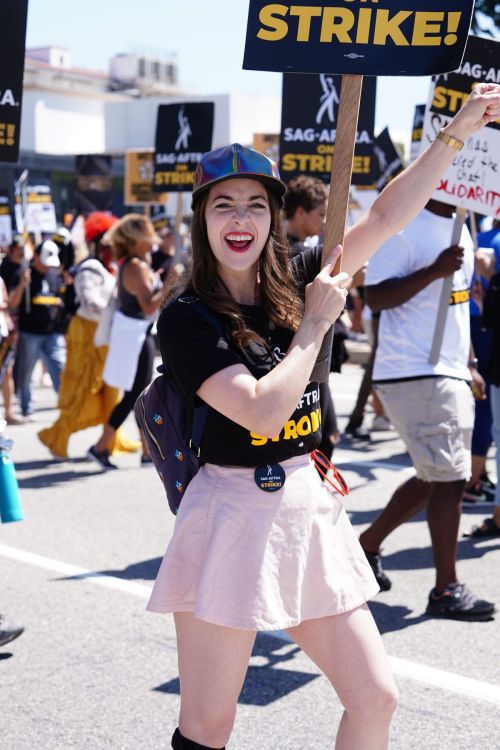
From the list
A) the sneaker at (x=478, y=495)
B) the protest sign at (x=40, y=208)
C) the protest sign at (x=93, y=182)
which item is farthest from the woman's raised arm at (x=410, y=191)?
the protest sign at (x=93, y=182)

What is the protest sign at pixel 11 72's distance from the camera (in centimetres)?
498

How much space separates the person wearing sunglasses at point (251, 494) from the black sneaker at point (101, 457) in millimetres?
6255

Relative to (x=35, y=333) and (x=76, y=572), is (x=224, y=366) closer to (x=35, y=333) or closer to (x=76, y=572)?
(x=76, y=572)

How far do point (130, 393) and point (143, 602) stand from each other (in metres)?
3.70

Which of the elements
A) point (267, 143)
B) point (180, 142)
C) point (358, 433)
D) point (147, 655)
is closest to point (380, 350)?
point (147, 655)

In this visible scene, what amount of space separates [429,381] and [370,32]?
254cm

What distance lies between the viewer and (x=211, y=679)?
263 centimetres

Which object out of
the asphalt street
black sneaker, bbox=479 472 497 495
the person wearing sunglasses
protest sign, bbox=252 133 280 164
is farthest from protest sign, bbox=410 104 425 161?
the person wearing sunglasses

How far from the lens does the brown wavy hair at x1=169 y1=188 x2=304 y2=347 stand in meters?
2.74

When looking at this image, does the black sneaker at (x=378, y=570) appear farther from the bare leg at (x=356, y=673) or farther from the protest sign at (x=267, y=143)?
the protest sign at (x=267, y=143)

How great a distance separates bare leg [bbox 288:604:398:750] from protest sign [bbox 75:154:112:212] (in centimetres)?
1540

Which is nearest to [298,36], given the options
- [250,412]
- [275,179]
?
[275,179]

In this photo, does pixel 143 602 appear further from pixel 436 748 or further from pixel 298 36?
pixel 298 36

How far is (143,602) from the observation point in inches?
209
